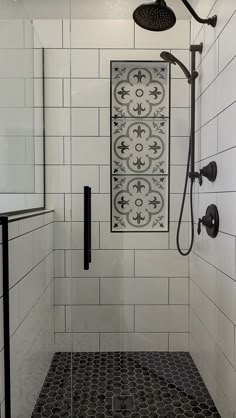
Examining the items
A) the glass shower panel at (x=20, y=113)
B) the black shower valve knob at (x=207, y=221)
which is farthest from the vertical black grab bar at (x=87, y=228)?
the black shower valve knob at (x=207, y=221)

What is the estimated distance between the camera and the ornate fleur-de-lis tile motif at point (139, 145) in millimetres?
1906

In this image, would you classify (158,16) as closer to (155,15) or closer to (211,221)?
(155,15)

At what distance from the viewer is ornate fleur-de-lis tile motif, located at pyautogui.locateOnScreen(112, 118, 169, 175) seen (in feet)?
6.25

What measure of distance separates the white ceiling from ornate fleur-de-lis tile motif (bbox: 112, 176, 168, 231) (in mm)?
999

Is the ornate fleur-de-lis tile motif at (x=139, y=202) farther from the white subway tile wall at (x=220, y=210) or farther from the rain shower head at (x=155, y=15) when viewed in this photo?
the rain shower head at (x=155, y=15)

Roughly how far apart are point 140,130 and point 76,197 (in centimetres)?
60

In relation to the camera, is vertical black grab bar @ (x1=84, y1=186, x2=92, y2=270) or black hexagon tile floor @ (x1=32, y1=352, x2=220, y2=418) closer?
black hexagon tile floor @ (x1=32, y1=352, x2=220, y2=418)

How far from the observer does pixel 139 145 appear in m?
1.92

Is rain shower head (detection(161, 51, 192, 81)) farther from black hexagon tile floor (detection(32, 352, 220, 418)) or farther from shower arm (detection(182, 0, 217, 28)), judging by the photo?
black hexagon tile floor (detection(32, 352, 220, 418))

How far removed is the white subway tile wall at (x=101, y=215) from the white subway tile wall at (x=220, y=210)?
18 centimetres

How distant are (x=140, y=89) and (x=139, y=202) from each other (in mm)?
733

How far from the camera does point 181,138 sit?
74.4 inches

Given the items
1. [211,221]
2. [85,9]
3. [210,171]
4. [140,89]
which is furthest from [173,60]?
[211,221]

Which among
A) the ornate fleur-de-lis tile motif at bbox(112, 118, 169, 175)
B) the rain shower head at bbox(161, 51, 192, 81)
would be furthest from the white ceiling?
the ornate fleur-de-lis tile motif at bbox(112, 118, 169, 175)
